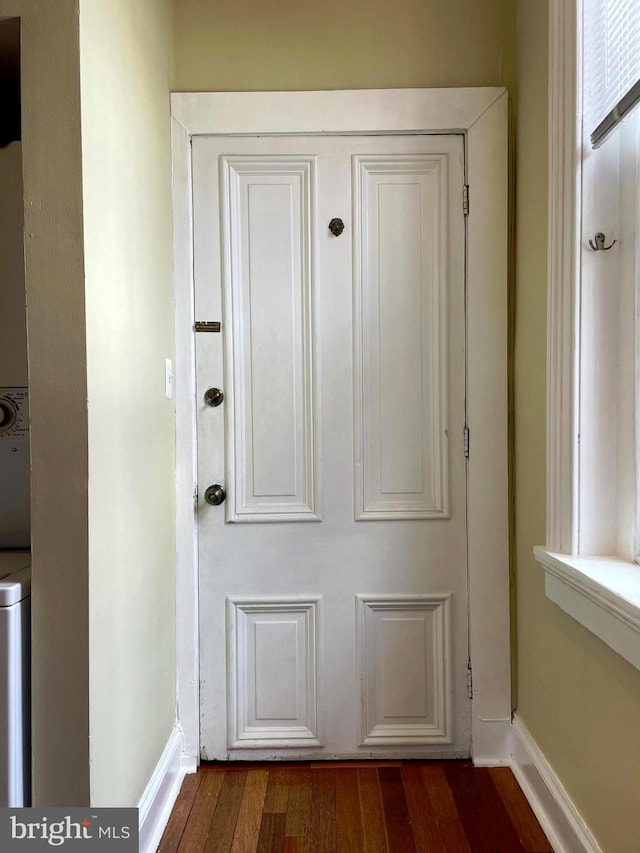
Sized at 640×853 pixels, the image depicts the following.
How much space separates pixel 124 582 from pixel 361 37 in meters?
1.75

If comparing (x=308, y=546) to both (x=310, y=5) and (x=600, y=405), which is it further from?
(x=310, y=5)

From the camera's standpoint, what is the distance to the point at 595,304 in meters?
1.38

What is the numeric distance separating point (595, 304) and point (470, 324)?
0.50 metres

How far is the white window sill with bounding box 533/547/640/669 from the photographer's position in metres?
1.09

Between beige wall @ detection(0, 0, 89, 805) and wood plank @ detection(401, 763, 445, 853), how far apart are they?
0.89 m

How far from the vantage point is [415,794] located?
1.71 meters

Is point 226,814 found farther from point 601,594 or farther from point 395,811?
point 601,594

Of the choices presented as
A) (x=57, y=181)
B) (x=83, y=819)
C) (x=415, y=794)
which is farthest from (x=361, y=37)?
(x=415, y=794)

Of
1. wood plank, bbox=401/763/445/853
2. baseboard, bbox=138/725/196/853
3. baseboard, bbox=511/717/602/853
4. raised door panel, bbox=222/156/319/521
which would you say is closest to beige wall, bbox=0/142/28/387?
raised door panel, bbox=222/156/319/521

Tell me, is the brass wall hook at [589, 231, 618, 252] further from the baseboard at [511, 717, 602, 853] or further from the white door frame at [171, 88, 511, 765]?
the baseboard at [511, 717, 602, 853]

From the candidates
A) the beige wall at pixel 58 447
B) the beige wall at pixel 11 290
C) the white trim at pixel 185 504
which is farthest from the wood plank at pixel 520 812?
the beige wall at pixel 11 290

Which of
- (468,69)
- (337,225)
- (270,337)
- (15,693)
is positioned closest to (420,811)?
(15,693)

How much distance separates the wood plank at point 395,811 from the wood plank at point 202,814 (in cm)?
49

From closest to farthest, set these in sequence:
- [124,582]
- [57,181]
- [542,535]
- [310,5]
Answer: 1. [57,181]
2. [124,582]
3. [542,535]
4. [310,5]
